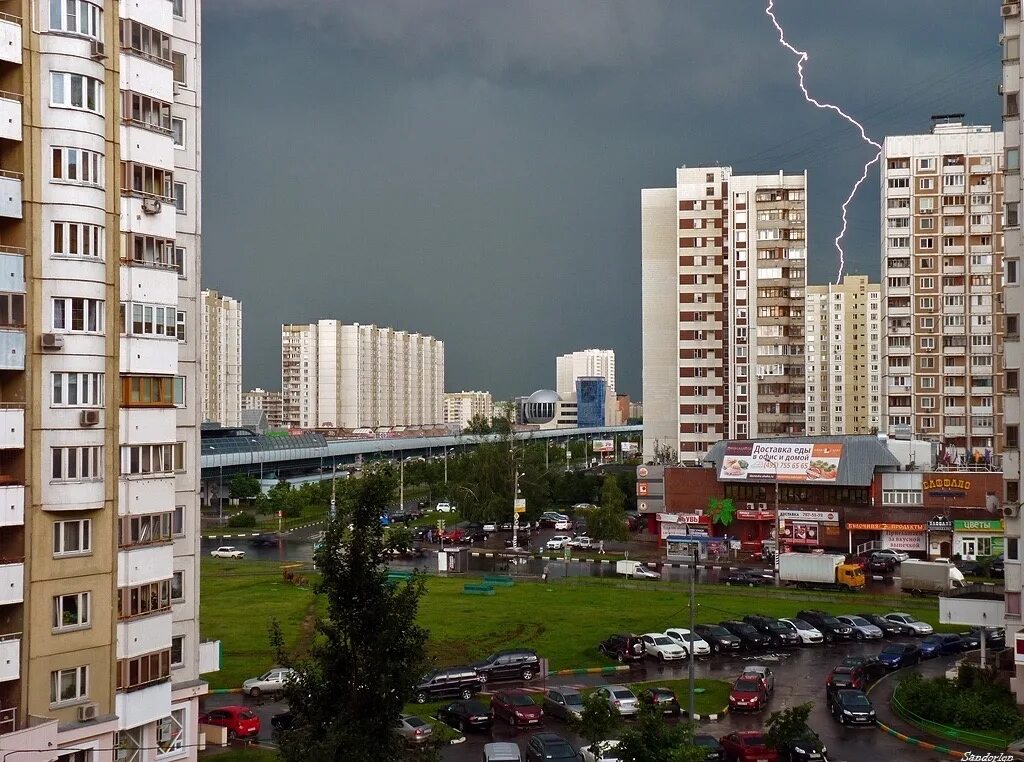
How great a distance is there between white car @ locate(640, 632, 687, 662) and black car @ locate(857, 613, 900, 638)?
8.94 meters

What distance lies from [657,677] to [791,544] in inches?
1280

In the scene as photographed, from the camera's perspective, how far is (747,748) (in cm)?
2423

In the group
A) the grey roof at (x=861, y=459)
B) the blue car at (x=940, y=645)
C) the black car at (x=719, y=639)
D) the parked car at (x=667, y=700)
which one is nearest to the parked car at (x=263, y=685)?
the parked car at (x=667, y=700)

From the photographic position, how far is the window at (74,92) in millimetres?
18828

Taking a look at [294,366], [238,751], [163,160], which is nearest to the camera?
[163,160]

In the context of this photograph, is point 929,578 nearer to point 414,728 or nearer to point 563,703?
point 563,703

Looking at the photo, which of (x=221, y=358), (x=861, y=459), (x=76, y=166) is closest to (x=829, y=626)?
(x=861, y=459)

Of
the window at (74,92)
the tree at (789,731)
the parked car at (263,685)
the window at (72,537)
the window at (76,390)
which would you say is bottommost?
the parked car at (263,685)

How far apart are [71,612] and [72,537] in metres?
1.31

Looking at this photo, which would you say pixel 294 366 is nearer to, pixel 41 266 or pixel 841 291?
pixel 841 291

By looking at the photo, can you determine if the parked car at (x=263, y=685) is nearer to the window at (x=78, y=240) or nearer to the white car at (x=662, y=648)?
the white car at (x=662, y=648)

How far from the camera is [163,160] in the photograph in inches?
818

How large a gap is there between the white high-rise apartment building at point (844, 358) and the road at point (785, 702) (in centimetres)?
10238

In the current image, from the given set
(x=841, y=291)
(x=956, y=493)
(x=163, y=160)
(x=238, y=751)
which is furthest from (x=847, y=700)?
(x=841, y=291)
